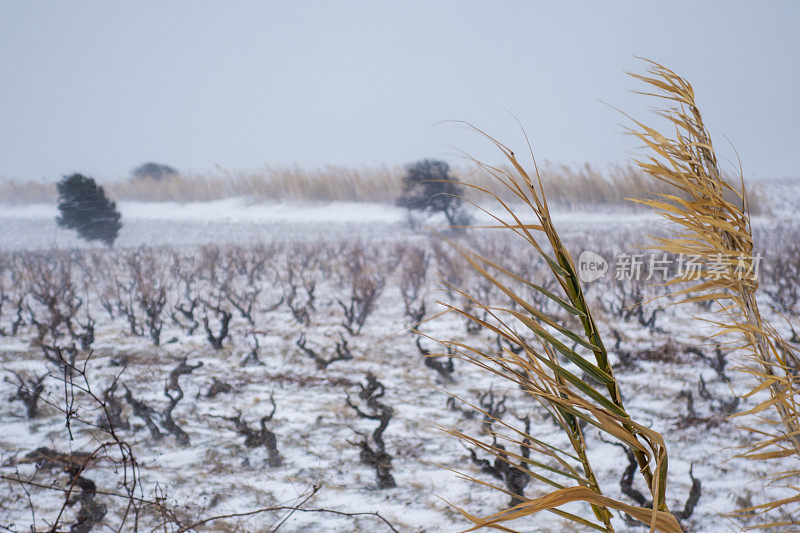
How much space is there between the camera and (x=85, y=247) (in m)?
1.66

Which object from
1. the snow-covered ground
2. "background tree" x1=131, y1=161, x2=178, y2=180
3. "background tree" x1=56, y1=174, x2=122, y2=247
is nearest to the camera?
the snow-covered ground

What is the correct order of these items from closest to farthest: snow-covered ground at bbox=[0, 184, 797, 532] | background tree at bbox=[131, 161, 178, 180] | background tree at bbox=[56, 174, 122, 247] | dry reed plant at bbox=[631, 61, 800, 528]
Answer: dry reed plant at bbox=[631, 61, 800, 528]
snow-covered ground at bbox=[0, 184, 797, 532]
background tree at bbox=[56, 174, 122, 247]
background tree at bbox=[131, 161, 178, 180]

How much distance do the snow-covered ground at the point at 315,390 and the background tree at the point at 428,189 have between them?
3.1 inches

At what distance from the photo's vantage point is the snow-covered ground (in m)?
Answer: 1.02

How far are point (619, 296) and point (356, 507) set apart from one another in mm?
1355

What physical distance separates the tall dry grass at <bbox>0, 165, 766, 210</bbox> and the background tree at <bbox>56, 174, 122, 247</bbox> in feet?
0.52

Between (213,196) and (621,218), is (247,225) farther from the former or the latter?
(621,218)

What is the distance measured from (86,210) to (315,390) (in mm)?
1189

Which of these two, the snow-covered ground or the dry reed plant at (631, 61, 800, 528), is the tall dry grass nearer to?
the snow-covered ground

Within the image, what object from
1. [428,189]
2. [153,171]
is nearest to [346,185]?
[428,189]

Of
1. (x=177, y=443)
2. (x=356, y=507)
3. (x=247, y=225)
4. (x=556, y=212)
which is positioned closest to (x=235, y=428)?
(x=177, y=443)

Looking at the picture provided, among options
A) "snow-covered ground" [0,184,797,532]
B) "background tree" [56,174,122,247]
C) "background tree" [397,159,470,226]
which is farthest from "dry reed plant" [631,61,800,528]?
"background tree" [56,174,122,247]

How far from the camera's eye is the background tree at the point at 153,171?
1.81 meters

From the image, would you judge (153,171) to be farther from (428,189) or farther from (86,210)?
(428,189)
